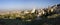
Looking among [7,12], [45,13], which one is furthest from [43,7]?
[7,12]

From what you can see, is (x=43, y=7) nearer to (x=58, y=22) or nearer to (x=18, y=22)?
(x=58, y=22)

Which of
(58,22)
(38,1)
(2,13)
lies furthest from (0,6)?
(58,22)

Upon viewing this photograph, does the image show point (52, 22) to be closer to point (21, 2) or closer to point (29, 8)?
point (29, 8)

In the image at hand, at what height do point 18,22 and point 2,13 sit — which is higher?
point 2,13

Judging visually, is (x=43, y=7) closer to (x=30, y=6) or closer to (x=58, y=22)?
(x=30, y=6)

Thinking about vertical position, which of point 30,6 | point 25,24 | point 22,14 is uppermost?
point 30,6

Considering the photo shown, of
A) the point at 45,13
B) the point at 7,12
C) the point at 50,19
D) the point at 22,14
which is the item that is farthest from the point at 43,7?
the point at 7,12

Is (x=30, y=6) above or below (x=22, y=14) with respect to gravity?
above
